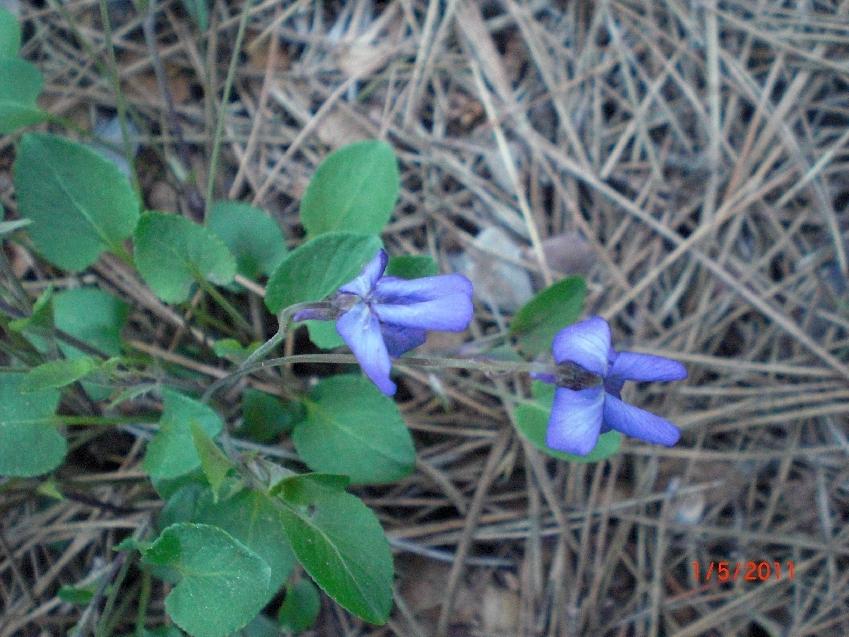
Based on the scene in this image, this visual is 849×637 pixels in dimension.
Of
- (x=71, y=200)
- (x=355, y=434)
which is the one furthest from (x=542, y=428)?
(x=71, y=200)

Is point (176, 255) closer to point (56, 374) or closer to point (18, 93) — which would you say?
point (56, 374)

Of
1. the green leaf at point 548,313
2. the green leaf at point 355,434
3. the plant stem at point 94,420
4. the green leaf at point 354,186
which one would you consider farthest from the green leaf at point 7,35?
the green leaf at point 548,313

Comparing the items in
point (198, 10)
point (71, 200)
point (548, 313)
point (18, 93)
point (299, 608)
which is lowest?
point (299, 608)

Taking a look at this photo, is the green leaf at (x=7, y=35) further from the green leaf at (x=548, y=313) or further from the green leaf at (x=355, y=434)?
the green leaf at (x=548, y=313)

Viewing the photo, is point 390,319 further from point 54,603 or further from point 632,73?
point 632,73

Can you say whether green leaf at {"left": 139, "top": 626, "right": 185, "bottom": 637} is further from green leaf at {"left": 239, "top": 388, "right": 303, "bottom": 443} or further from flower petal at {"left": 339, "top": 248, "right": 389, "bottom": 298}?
flower petal at {"left": 339, "top": 248, "right": 389, "bottom": 298}
